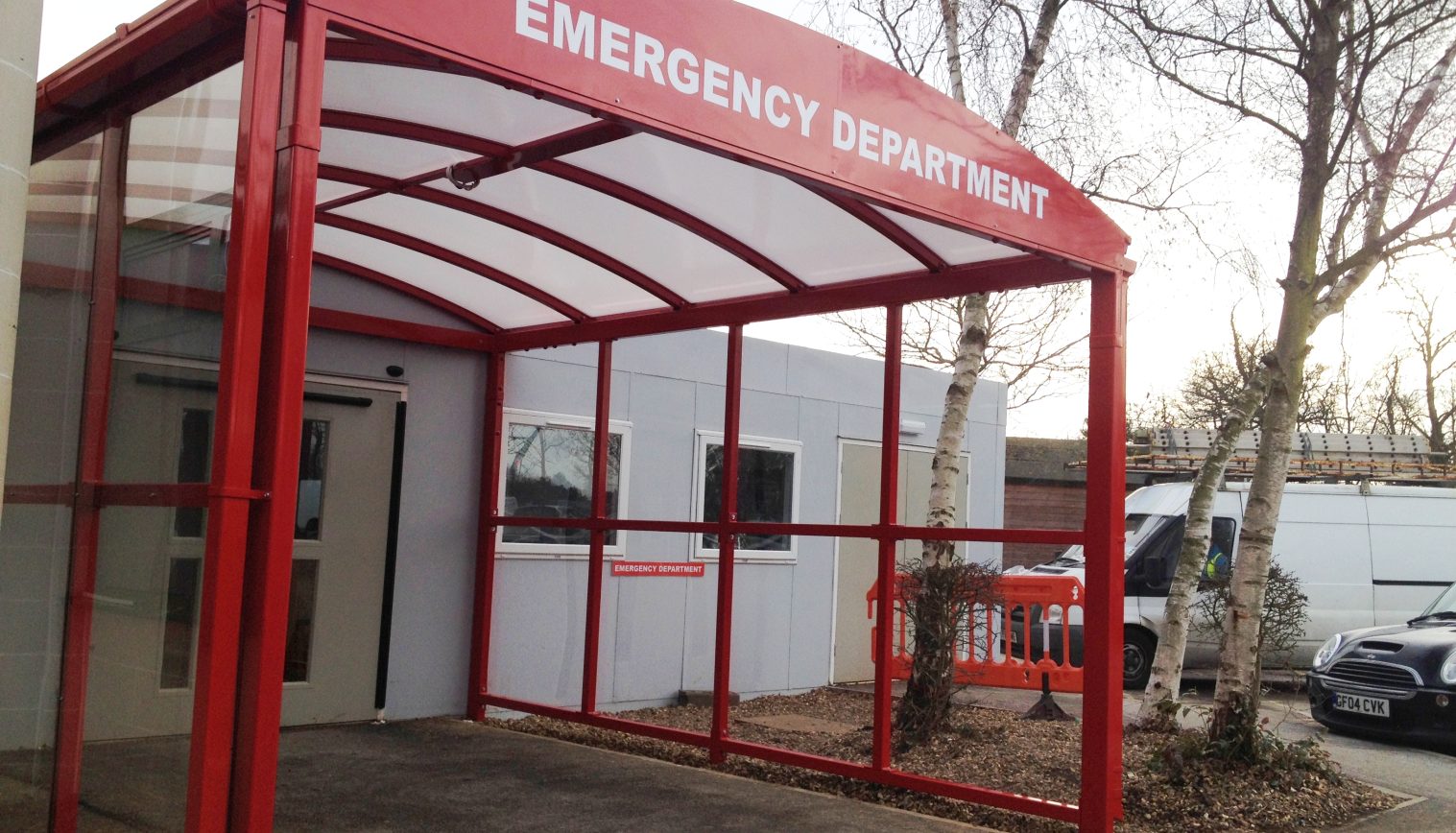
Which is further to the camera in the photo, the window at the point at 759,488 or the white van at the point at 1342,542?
the white van at the point at 1342,542

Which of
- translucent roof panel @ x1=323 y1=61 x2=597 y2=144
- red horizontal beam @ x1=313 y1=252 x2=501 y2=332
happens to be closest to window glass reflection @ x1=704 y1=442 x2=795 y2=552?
red horizontal beam @ x1=313 y1=252 x2=501 y2=332

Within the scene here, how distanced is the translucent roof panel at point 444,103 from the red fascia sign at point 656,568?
191 inches

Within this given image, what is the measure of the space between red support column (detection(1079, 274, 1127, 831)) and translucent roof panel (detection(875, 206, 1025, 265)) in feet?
1.81

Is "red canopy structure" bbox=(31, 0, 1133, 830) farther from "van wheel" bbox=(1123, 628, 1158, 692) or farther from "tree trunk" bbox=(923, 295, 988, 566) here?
"van wheel" bbox=(1123, 628, 1158, 692)

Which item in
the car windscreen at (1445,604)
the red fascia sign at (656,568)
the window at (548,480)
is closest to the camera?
the window at (548,480)

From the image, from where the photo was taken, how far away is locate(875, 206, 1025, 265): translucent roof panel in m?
5.67

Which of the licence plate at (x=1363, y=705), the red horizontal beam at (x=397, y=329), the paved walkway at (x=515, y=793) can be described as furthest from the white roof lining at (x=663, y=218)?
the licence plate at (x=1363, y=705)

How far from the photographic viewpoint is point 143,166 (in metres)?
4.28

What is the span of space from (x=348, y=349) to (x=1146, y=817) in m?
5.44

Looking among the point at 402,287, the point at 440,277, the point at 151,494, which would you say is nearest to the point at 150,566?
the point at 151,494

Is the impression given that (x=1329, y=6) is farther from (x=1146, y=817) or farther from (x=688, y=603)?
(x=688, y=603)

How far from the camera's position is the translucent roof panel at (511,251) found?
6426 millimetres

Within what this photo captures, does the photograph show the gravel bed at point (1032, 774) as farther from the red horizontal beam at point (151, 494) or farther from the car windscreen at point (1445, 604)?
the car windscreen at point (1445, 604)

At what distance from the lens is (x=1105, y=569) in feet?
18.5
